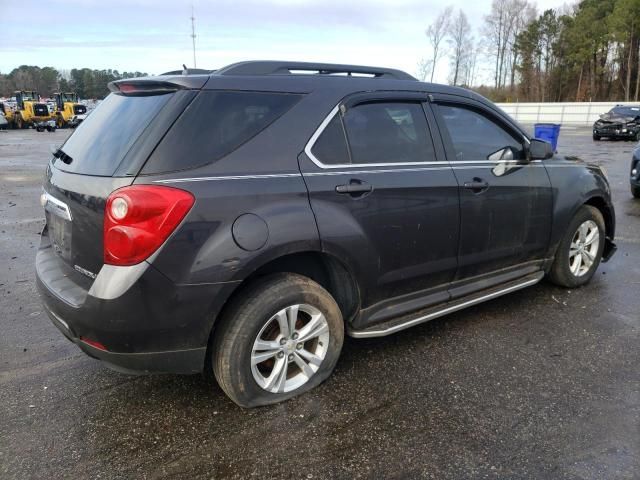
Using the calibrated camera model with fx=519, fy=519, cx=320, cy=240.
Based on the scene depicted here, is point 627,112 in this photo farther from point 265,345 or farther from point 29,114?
point 29,114

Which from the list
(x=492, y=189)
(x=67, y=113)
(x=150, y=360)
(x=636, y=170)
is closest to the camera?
(x=150, y=360)

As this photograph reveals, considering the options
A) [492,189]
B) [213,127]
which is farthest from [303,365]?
[492,189]

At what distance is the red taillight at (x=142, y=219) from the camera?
2416 mm

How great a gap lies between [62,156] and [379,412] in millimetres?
2425

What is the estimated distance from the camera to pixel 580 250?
4699 millimetres

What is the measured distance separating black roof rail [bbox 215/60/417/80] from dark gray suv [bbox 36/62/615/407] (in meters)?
0.01

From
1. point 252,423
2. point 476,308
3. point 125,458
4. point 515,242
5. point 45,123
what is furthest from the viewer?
point 45,123

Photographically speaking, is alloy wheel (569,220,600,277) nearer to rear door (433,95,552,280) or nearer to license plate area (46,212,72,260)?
rear door (433,95,552,280)

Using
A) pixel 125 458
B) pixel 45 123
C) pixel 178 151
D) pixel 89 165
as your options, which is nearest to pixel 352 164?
pixel 178 151

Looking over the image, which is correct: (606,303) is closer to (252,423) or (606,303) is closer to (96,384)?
(252,423)

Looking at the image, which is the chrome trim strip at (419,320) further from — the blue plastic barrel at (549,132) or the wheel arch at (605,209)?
the blue plastic barrel at (549,132)

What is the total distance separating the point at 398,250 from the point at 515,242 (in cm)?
125

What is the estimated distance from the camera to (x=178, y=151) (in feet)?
8.35

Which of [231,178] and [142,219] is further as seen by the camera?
[231,178]
